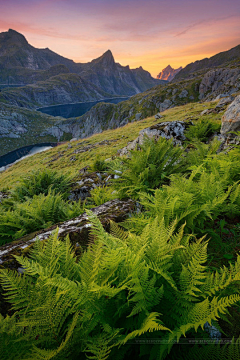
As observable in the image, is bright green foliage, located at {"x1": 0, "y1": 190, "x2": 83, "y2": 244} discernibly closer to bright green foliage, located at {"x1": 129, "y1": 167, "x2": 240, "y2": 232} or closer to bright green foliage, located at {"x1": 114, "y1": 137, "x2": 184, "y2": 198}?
bright green foliage, located at {"x1": 114, "y1": 137, "x2": 184, "y2": 198}

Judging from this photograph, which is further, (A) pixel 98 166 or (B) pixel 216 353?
(A) pixel 98 166

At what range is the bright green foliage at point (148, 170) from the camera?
409 cm

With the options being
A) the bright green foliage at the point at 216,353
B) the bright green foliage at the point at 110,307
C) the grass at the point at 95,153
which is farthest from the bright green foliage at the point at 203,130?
the bright green foliage at the point at 216,353

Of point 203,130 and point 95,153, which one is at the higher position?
point 203,130

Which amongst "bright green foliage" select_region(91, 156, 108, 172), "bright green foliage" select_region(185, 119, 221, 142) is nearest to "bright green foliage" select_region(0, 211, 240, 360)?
"bright green foliage" select_region(91, 156, 108, 172)

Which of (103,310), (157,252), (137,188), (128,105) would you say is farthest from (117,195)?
(128,105)

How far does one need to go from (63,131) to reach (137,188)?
139 metres

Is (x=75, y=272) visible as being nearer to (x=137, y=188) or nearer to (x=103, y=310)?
(x=103, y=310)

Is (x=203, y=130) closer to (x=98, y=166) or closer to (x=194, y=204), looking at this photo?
(x=98, y=166)

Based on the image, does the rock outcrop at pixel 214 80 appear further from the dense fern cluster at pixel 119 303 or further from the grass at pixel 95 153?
the dense fern cluster at pixel 119 303

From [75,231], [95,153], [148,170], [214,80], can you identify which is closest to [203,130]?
[148,170]

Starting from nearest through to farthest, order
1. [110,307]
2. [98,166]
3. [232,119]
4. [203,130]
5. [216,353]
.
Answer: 1. [216,353]
2. [110,307]
3. [232,119]
4. [203,130]
5. [98,166]

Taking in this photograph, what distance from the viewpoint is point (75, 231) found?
9.56 ft

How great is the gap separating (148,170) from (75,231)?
2229 millimetres
